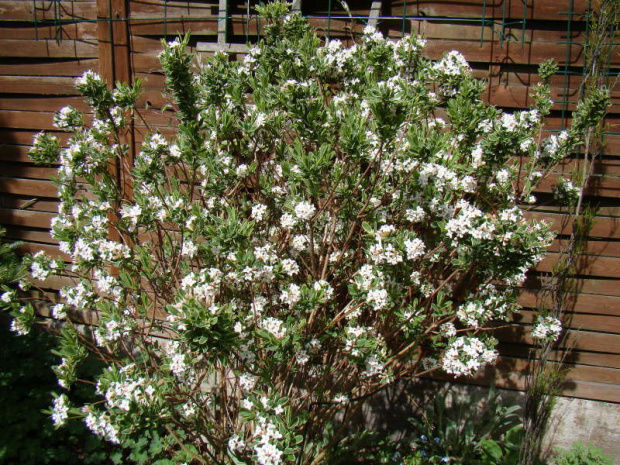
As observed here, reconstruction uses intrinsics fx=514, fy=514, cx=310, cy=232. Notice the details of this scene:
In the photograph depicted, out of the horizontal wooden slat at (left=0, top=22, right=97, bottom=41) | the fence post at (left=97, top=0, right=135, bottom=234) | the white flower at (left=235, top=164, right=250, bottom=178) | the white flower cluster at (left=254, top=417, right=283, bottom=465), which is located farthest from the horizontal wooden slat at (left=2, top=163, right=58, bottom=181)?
the white flower cluster at (left=254, top=417, right=283, bottom=465)

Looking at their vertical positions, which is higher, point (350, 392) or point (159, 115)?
point (159, 115)

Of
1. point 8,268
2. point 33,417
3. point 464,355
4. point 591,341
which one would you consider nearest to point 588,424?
point 591,341

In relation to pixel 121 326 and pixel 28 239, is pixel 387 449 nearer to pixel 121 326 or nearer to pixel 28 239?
pixel 121 326

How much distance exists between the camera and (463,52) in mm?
3426

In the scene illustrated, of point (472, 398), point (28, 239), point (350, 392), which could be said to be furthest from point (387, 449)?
point (28, 239)

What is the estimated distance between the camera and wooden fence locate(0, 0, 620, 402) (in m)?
3.34

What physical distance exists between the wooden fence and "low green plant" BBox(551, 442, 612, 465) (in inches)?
14.3

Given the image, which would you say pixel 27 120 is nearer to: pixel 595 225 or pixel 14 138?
pixel 14 138

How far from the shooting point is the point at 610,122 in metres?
3.35

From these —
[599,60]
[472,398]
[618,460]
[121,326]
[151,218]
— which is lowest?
[618,460]

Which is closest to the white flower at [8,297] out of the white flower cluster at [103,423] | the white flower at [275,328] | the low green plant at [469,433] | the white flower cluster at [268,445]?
the white flower cluster at [103,423]

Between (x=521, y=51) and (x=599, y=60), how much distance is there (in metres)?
0.46

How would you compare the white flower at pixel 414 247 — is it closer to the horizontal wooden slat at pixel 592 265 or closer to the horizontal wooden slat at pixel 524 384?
the horizontal wooden slat at pixel 592 265

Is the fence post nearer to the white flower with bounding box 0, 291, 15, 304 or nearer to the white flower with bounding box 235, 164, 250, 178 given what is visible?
the white flower with bounding box 0, 291, 15, 304
